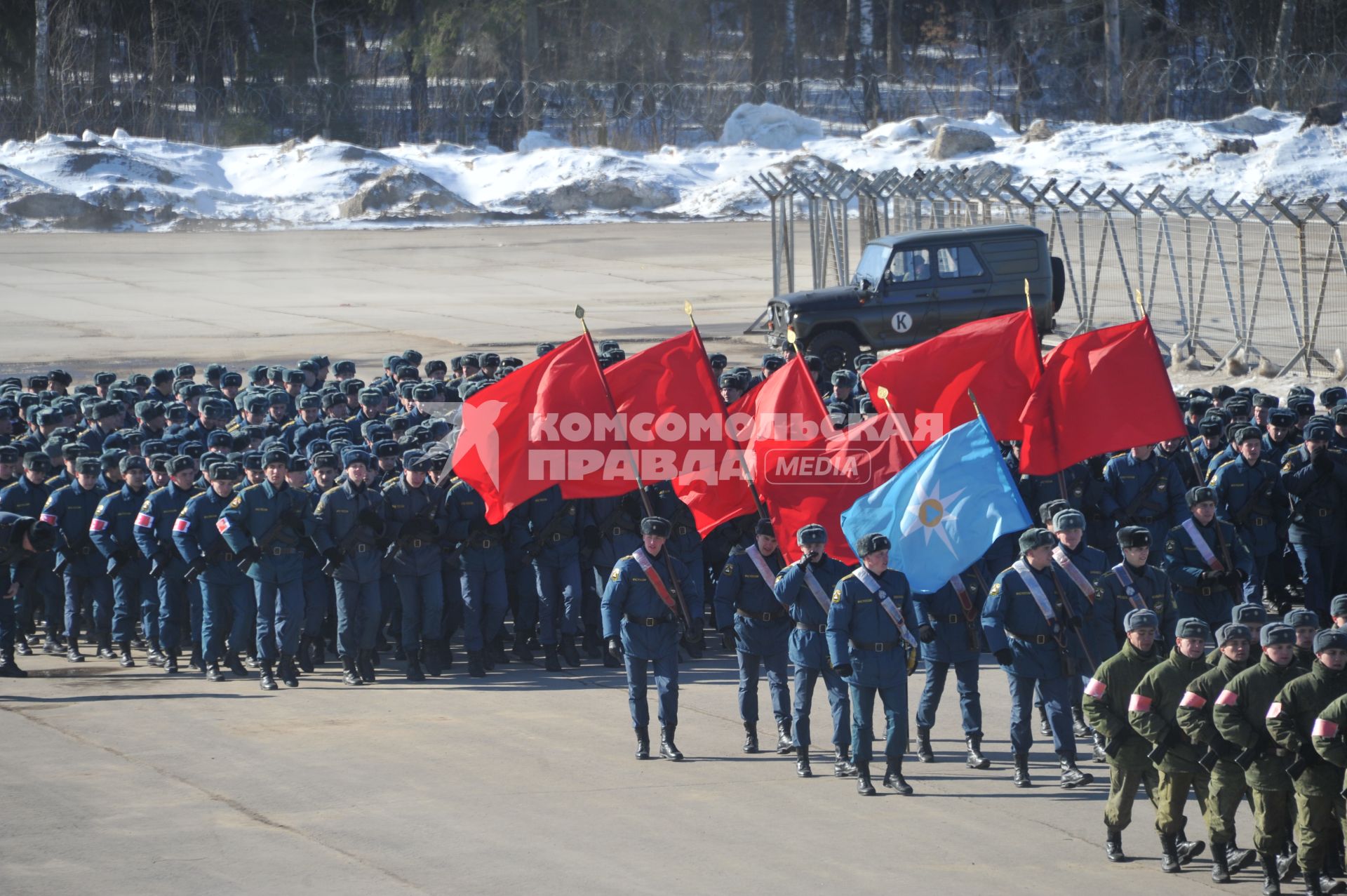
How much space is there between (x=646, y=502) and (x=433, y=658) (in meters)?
2.45

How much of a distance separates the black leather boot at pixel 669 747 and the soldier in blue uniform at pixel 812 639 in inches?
28.4

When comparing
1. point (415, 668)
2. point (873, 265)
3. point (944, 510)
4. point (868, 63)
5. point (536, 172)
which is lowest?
point (415, 668)

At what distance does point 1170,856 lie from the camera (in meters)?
8.30

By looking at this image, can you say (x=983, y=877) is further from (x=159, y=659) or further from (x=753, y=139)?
(x=753, y=139)

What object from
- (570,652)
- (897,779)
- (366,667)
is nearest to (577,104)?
(570,652)

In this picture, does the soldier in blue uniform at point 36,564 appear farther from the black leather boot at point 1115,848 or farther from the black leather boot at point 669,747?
the black leather boot at point 1115,848

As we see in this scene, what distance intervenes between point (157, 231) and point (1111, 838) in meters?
39.9

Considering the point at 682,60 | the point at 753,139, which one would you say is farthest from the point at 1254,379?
the point at 682,60

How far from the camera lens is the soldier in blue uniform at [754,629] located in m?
10.5

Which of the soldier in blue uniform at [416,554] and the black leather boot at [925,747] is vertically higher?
the soldier in blue uniform at [416,554]

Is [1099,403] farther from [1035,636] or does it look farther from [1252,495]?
[1035,636]

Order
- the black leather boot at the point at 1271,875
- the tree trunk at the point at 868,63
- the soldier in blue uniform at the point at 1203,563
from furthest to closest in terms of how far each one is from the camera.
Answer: the tree trunk at the point at 868,63
the soldier in blue uniform at the point at 1203,563
the black leather boot at the point at 1271,875

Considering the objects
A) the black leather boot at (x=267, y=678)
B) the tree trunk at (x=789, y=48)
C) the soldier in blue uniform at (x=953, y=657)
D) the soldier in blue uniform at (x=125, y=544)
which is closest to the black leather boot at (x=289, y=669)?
the black leather boot at (x=267, y=678)

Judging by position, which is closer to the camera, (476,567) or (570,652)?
(476,567)
